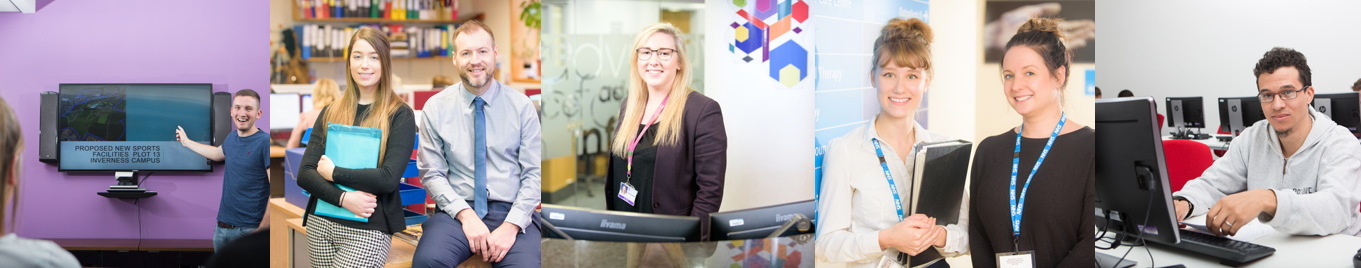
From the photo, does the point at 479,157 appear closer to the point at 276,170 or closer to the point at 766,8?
the point at 276,170

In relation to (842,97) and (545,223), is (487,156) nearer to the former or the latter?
(545,223)

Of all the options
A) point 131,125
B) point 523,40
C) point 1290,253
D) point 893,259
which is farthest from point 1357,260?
point 131,125

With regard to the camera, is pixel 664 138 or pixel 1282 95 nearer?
pixel 664 138

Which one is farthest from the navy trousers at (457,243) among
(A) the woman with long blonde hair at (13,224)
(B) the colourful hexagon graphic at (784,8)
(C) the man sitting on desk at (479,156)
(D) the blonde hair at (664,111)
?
(B) the colourful hexagon graphic at (784,8)

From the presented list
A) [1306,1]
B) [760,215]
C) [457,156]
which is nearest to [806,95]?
[760,215]

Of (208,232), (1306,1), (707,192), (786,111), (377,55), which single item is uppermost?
(1306,1)

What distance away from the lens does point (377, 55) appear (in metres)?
2.54

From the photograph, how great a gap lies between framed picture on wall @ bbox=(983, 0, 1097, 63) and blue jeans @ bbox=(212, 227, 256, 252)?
3.37 m

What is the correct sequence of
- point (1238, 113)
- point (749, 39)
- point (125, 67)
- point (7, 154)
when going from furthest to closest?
point (125, 67) → point (1238, 113) → point (749, 39) → point (7, 154)

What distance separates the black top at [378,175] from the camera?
8.25 ft

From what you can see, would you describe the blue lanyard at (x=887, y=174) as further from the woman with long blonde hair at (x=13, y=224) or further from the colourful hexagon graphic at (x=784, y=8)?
the woman with long blonde hair at (x=13, y=224)

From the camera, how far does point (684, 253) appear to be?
2676 mm

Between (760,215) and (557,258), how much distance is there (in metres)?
0.84

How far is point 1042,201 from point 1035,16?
29.9 inches
